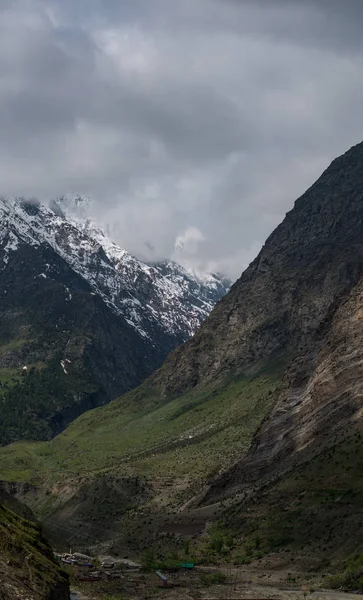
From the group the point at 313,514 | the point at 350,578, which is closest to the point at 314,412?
the point at 313,514

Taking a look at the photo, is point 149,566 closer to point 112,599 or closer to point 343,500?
point 343,500

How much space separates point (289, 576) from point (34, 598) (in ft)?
148

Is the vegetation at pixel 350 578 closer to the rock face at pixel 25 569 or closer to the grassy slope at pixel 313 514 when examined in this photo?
the grassy slope at pixel 313 514

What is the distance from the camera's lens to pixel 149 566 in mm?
101562

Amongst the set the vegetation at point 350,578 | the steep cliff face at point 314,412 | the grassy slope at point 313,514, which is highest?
the steep cliff face at point 314,412

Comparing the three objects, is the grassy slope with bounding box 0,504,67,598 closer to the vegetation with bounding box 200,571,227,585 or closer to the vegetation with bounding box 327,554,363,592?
the vegetation with bounding box 200,571,227,585

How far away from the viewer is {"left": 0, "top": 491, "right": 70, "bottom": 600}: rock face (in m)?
49.8

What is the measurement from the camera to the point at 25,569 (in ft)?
177

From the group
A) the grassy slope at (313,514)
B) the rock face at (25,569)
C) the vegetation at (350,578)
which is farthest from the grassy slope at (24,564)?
the grassy slope at (313,514)

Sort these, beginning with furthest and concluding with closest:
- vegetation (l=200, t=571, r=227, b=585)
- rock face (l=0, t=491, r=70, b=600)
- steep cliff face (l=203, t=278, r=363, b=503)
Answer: steep cliff face (l=203, t=278, r=363, b=503), vegetation (l=200, t=571, r=227, b=585), rock face (l=0, t=491, r=70, b=600)

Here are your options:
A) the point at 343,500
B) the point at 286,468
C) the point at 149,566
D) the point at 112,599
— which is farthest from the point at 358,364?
the point at 112,599

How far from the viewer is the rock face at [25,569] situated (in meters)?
49.8

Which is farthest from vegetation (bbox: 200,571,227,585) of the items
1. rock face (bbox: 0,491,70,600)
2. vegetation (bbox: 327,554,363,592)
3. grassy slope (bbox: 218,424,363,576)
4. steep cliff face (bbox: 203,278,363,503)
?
steep cliff face (bbox: 203,278,363,503)

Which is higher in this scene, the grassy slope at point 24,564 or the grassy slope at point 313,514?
the grassy slope at point 24,564
